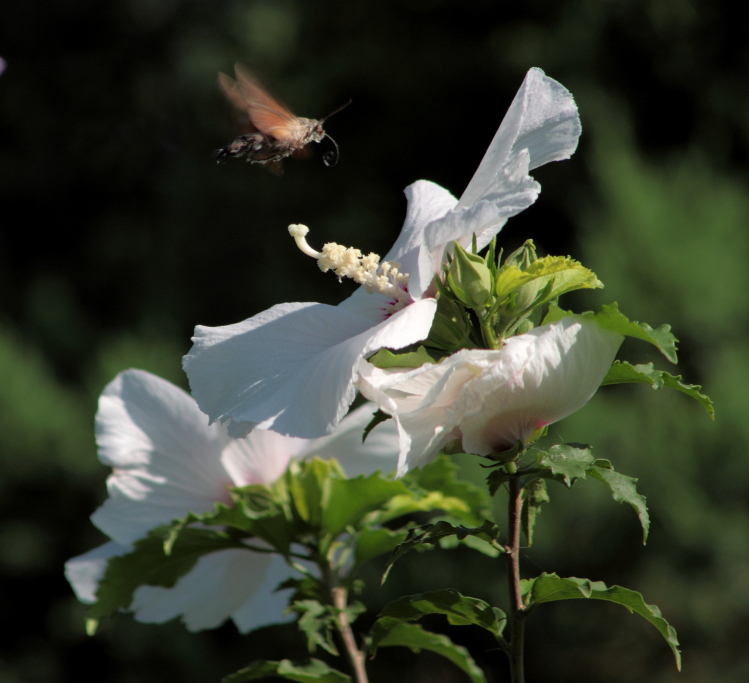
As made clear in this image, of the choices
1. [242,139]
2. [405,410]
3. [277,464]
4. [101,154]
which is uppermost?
[242,139]

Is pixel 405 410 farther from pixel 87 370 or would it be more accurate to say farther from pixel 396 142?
pixel 396 142

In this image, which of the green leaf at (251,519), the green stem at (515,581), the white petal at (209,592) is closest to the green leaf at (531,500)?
the green stem at (515,581)

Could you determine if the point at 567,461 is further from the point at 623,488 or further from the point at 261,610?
the point at 261,610

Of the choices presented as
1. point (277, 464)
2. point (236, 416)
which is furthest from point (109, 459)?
point (236, 416)

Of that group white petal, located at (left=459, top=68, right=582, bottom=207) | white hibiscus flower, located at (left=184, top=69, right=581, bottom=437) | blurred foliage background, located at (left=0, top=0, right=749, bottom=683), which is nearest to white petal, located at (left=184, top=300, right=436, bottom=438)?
white hibiscus flower, located at (left=184, top=69, right=581, bottom=437)

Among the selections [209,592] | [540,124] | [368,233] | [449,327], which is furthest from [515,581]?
[368,233]

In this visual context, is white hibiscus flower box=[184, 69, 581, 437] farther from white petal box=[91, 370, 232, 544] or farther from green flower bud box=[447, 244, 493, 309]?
white petal box=[91, 370, 232, 544]
